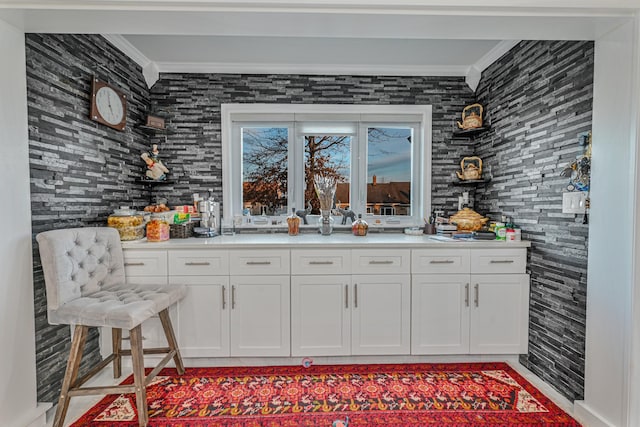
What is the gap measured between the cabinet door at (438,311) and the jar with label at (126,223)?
2.01 meters

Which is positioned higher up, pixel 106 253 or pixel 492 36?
pixel 492 36

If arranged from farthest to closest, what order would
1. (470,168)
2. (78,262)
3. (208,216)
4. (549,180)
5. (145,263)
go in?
(470,168), (208,216), (145,263), (549,180), (78,262)

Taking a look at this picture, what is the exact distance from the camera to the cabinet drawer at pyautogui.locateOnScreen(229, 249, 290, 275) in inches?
87.6

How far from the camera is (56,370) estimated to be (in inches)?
73.2

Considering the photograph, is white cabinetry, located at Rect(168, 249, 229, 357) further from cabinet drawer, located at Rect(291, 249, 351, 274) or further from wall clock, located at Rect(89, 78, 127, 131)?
wall clock, located at Rect(89, 78, 127, 131)

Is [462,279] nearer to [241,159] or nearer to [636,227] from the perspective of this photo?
[636,227]

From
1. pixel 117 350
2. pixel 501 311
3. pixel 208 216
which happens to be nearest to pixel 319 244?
pixel 208 216

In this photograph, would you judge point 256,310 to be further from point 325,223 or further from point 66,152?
point 66,152

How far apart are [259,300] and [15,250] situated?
134 centimetres

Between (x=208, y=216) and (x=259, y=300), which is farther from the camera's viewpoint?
(x=208, y=216)

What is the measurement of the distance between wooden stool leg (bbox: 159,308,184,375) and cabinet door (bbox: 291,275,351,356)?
0.76m

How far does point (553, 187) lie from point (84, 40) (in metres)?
3.21

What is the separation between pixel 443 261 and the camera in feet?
7.46

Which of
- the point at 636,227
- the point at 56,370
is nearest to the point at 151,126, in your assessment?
the point at 56,370
